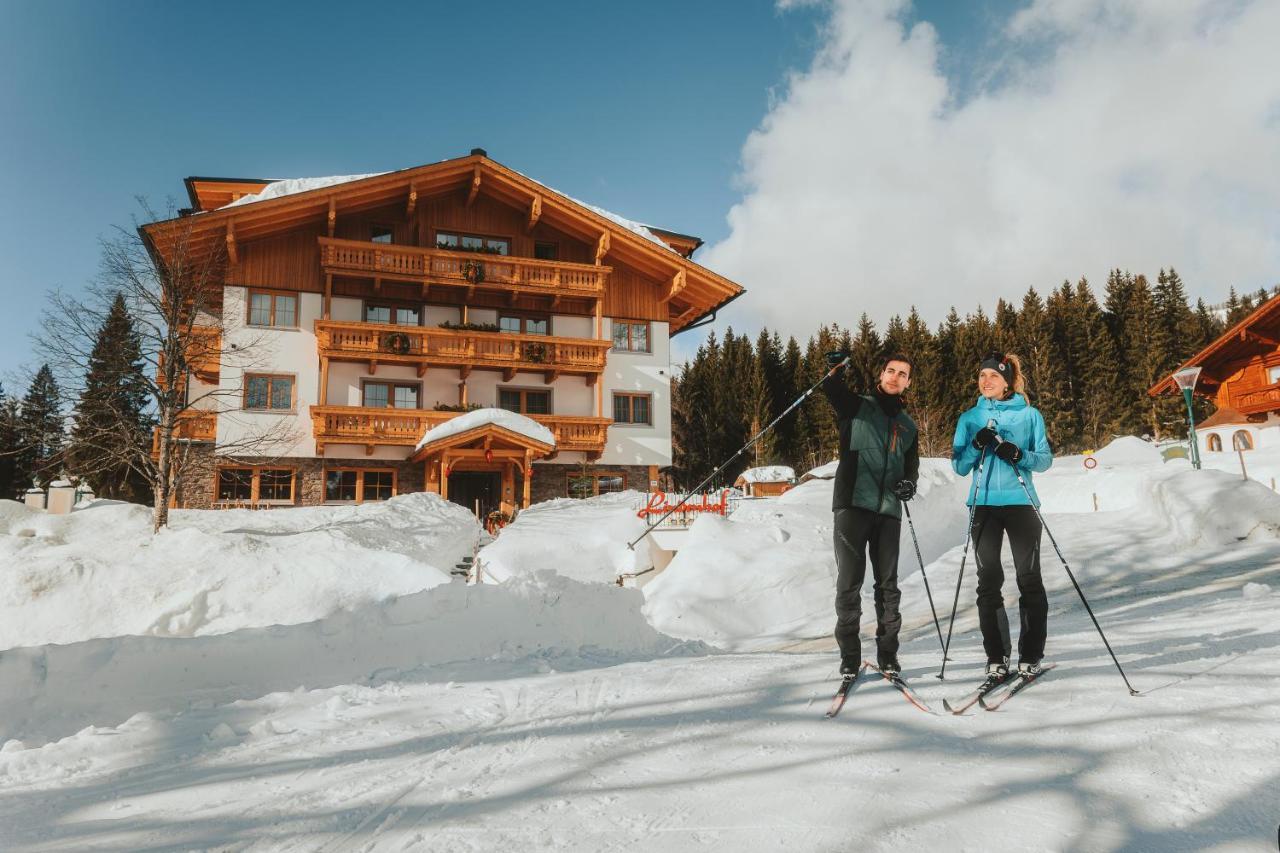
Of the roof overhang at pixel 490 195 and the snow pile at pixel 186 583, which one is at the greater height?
the roof overhang at pixel 490 195

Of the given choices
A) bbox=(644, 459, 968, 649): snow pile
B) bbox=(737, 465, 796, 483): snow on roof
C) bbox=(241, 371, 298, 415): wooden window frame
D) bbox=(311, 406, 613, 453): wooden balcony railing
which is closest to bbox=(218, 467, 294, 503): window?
bbox=(311, 406, 613, 453): wooden balcony railing

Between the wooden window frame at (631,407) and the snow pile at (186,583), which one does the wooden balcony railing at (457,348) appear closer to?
the wooden window frame at (631,407)

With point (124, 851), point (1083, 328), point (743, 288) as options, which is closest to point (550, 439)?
point (743, 288)

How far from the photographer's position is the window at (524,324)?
26.4m

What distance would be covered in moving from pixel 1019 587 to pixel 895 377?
139 cm

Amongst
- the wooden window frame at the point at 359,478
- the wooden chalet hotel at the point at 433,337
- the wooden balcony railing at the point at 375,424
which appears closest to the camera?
the wooden balcony railing at the point at 375,424

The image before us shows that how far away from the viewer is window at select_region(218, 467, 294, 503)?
894 inches

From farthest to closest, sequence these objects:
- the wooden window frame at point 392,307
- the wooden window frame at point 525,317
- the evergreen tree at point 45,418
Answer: the wooden window frame at point 525,317
the wooden window frame at point 392,307
the evergreen tree at point 45,418

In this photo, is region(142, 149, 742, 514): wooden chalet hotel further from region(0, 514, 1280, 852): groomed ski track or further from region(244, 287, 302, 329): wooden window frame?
region(0, 514, 1280, 852): groomed ski track

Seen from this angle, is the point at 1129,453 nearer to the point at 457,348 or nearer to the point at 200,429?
the point at 457,348

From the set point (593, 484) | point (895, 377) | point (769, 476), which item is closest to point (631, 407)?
point (593, 484)

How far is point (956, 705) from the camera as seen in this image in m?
3.68

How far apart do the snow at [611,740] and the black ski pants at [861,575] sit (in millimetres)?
262

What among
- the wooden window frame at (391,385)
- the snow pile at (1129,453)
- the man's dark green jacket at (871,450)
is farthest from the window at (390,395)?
the snow pile at (1129,453)
